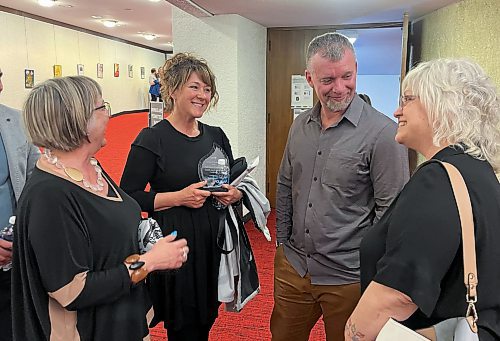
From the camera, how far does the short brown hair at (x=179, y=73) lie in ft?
6.17

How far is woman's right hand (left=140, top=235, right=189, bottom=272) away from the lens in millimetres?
1287

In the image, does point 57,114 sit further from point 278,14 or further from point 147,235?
point 278,14

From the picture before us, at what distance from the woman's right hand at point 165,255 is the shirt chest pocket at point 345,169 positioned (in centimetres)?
60

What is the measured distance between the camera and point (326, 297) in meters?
1.68

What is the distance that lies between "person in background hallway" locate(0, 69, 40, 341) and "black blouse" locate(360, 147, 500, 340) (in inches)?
51.1

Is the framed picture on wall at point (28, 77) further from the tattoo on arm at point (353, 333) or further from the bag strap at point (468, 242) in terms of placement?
the bag strap at point (468, 242)

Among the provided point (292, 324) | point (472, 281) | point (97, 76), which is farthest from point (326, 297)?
point (97, 76)

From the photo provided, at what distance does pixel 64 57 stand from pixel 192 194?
821 cm

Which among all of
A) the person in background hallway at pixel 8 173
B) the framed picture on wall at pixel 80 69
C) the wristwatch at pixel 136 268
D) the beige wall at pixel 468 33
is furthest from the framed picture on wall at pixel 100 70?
the wristwatch at pixel 136 268

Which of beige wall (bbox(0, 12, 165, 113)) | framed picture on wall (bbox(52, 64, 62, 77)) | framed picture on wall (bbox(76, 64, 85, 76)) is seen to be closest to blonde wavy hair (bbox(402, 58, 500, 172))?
beige wall (bbox(0, 12, 165, 113))

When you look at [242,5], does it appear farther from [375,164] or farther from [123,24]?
[123,24]

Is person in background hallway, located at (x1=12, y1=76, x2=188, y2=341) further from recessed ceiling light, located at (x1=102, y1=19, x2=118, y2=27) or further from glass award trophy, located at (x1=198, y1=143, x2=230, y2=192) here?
recessed ceiling light, located at (x1=102, y1=19, x2=118, y2=27)

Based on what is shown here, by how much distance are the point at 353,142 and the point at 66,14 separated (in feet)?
22.6

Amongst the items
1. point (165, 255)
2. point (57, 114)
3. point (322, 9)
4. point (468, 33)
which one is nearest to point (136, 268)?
point (165, 255)
